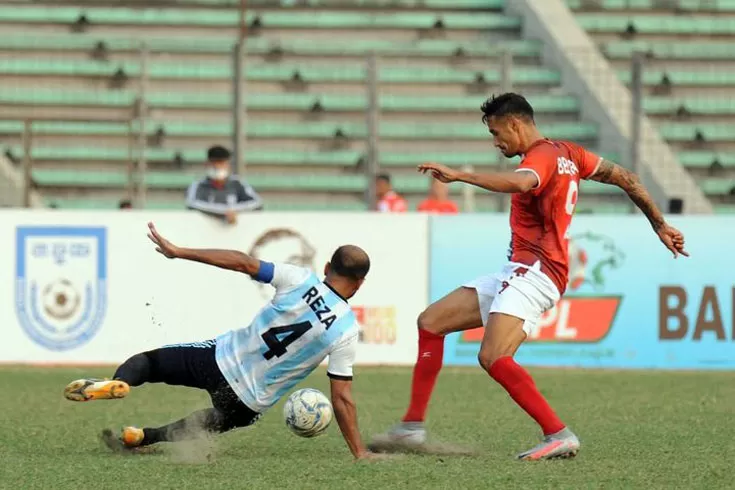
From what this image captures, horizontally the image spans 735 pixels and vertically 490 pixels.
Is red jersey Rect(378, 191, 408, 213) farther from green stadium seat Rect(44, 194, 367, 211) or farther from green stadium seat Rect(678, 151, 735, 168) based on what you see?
green stadium seat Rect(678, 151, 735, 168)

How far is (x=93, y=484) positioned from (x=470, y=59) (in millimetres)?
12473

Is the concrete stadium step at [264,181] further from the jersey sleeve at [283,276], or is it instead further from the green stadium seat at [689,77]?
the jersey sleeve at [283,276]

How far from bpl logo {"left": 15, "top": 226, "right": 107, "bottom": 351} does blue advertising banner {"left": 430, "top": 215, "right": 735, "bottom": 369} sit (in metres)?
3.50

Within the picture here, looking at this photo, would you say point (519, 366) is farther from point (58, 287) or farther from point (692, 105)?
point (692, 105)

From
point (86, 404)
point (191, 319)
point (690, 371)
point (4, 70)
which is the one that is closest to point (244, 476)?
point (86, 404)

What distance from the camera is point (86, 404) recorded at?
37.9ft

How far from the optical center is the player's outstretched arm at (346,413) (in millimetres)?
7820

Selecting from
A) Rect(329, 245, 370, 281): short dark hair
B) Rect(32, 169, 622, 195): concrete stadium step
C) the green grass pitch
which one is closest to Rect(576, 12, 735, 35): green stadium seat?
Rect(32, 169, 622, 195): concrete stadium step

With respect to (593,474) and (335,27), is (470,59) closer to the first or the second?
(335,27)

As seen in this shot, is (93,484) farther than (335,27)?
No

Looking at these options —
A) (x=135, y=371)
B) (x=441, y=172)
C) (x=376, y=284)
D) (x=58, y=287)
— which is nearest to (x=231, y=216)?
(x=376, y=284)

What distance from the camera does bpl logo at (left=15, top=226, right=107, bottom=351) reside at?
15039mm

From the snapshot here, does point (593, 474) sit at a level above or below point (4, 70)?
below

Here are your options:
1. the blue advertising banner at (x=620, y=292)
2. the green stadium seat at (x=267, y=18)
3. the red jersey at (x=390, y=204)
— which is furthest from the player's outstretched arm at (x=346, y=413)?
the green stadium seat at (x=267, y=18)
